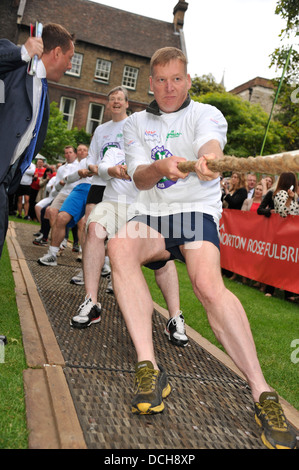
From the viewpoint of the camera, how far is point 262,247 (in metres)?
8.89

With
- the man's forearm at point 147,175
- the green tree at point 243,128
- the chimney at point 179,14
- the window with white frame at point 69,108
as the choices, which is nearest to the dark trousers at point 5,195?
the man's forearm at point 147,175

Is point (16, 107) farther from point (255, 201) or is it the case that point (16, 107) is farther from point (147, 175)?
point (255, 201)

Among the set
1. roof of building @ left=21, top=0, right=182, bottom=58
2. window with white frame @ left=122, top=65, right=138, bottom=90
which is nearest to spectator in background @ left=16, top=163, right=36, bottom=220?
roof of building @ left=21, top=0, right=182, bottom=58

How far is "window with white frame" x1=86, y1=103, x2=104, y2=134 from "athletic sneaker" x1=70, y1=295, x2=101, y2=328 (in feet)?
116

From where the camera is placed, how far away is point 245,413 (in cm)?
295

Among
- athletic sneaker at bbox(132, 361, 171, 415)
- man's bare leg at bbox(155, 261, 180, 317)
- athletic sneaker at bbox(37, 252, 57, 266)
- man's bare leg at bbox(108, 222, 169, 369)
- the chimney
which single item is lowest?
athletic sneaker at bbox(37, 252, 57, 266)

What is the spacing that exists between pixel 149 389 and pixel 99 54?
38255 millimetres

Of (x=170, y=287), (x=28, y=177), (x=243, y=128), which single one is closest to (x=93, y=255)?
(x=170, y=287)

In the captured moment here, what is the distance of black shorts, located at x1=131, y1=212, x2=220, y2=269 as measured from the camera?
3074 mm

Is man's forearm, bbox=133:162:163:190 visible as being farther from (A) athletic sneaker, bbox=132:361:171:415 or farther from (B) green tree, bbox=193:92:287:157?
(B) green tree, bbox=193:92:287:157

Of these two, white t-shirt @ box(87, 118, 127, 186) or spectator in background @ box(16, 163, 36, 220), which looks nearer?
white t-shirt @ box(87, 118, 127, 186)
